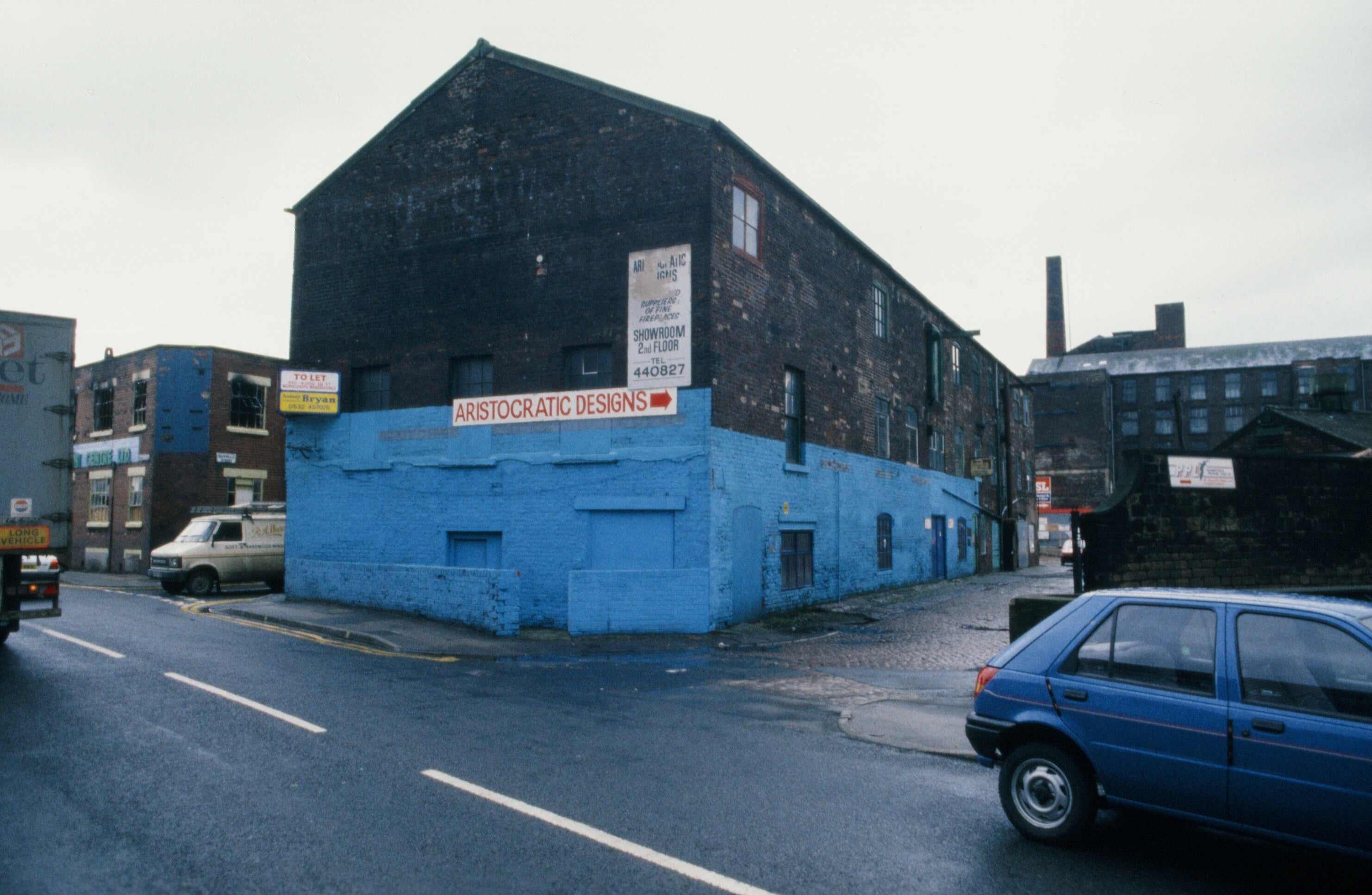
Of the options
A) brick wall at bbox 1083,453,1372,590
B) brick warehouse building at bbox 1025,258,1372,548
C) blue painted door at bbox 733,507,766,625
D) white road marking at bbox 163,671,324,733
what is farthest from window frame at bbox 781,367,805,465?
brick warehouse building at bbox 1025,258,1372,548

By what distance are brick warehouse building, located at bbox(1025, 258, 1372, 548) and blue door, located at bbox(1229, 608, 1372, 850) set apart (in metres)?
61.2

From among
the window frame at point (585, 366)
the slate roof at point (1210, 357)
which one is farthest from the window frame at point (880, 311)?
the slate roof at point (1210, 357)

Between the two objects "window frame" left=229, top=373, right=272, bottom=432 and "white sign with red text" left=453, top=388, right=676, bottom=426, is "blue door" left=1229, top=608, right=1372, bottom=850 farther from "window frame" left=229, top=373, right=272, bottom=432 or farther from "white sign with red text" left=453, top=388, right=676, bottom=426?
"window frame" left=229, top=373, right=272, bottom=432

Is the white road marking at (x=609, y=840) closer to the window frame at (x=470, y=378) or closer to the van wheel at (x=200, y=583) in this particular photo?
the window frame at (x=470, y=378)

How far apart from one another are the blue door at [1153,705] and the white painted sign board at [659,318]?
1152cm

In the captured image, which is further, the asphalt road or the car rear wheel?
the car rear wheel

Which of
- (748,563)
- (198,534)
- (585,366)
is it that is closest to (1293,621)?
(748,563)

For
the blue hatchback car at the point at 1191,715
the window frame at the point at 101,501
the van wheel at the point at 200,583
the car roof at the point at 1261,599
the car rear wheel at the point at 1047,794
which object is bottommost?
the van wheel at the point at 200,583

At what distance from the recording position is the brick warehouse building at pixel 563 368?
53.3 ft

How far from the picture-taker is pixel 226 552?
22562 millimetres

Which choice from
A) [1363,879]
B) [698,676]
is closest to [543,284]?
[698,676]

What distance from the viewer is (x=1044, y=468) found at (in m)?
69.1

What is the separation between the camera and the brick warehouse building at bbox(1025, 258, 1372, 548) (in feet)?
221

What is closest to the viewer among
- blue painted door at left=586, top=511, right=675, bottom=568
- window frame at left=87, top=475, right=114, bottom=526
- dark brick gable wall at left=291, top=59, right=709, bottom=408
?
blue painted door at left=586, top=511, right=675, bottom=568
